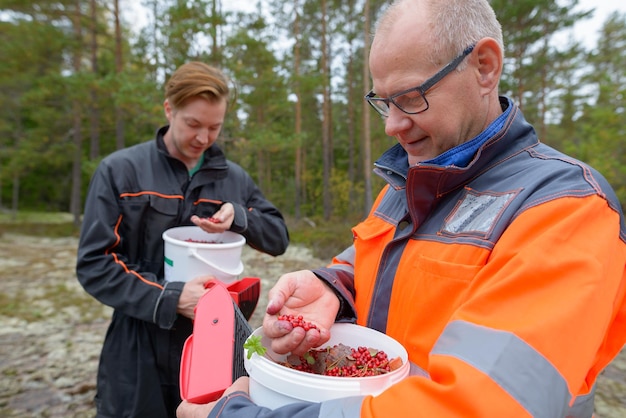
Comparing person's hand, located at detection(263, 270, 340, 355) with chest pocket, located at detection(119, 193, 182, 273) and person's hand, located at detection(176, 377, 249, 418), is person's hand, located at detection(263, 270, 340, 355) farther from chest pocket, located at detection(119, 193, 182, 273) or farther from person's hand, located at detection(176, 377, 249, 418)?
chest pocket, located at detection(119, 193, 182, 273)

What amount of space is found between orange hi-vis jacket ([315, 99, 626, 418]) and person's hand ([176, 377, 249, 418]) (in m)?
0.42

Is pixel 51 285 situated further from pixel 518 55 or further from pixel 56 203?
pixel 56 203

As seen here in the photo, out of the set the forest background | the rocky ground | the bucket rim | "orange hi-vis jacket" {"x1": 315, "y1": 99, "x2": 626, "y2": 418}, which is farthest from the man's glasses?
the forest background

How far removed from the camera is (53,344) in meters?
5.07

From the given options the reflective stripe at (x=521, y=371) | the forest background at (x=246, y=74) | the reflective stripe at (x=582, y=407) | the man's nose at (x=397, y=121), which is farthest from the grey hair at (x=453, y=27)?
the forest background at (x=246, y=74)

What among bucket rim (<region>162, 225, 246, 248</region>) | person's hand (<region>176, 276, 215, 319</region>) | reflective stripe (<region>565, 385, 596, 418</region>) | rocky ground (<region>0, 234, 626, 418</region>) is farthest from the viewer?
rocky ground (<region>0, 234, 626, 418</region>)

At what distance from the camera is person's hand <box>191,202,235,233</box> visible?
2.44 meters

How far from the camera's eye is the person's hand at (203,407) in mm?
1176

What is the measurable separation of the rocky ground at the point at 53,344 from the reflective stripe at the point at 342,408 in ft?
11.9

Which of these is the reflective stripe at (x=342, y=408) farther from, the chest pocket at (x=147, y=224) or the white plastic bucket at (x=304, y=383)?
the chest pocket at (x=147, y=224)

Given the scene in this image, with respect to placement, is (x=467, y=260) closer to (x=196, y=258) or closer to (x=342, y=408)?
(x=342, y=408)

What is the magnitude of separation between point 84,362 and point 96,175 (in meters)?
3.16

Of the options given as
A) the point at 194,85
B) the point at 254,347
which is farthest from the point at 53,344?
the point at 254,347

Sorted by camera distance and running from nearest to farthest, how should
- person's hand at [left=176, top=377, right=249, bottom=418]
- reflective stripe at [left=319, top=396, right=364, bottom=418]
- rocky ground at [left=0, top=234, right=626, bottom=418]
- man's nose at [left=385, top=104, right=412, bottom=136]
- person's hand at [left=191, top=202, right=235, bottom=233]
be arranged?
1. reflective stripe at [left=319, top=396, right=364, bottom=418]
2. person's hand at [left=176, top=377, right=249, bottom=418]
3. man's nose at [left=385, top=104, right=412, bottom=136]
4. person's hand at [left=191, top=202, right=235, bottom=233]
5. rocky ground at [left=0, top=234, right=626, bottom=418]
